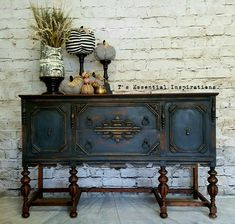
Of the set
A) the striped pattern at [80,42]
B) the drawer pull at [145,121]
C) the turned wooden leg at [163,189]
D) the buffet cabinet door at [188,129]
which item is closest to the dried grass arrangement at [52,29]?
the striped pattern at [80,42]

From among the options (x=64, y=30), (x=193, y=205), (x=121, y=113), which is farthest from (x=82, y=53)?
(x=193, y=205)

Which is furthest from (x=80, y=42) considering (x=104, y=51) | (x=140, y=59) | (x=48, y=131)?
(x=48, y=131)

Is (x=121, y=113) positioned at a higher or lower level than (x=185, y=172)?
higher

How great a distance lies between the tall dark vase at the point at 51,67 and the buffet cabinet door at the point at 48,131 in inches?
10.5

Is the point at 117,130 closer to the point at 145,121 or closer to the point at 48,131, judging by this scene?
the point at 145,121

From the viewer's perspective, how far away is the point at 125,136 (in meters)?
2.24

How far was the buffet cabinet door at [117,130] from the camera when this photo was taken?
2.23 metres

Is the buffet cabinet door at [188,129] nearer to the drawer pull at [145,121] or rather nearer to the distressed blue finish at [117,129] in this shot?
the distressed blue finish at [117,129]

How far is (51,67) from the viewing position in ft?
7.98

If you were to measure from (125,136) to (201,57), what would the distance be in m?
1.18

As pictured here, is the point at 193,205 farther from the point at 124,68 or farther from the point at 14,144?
the point at 14,144

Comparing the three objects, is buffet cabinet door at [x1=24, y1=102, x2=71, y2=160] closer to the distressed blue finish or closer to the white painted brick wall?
the distressed blue finish

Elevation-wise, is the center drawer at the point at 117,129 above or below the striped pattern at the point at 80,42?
below

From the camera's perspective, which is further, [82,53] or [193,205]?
[82,53]
